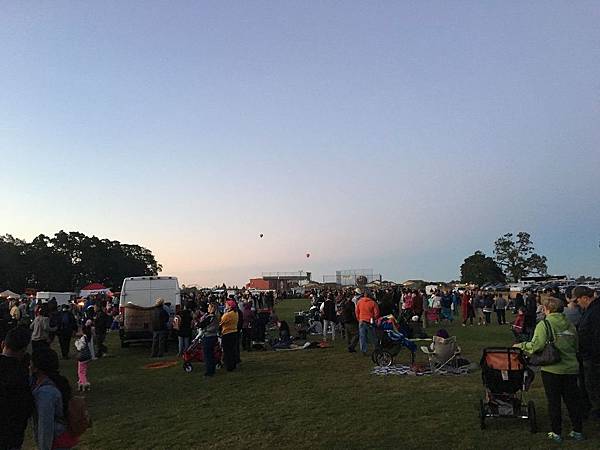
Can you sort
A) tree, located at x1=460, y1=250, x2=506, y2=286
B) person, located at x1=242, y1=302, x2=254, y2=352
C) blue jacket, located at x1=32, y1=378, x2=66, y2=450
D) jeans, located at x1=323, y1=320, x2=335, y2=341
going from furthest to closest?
1. tree, located at x1=460, y1=250, x2=506, y2=286
2. jeans, located at x1=323, y1=320, x2=335, y2=341
3. person, located at x1=242, y1=302, x2=254, y2=352
4. blue jacket, located at x1=32, y1=378, x2=66, y2=450

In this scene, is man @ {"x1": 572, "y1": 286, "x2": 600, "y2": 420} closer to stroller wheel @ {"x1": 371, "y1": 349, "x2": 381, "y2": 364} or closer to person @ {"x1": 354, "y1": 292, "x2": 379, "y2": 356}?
stroller wheel @ {"x1": 371, "y1": 349, "x2": 381, "y2": 364}

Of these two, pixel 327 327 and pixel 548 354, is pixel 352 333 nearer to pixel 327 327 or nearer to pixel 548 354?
pixel 327 327

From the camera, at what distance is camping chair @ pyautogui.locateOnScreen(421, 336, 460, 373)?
11.1 metres

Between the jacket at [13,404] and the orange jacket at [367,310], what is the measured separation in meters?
11.4

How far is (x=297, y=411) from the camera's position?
8.53m

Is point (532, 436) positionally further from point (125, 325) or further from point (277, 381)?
point (125, 325)

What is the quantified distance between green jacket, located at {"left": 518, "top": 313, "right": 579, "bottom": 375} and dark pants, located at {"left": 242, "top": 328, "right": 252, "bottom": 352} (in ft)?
40.4

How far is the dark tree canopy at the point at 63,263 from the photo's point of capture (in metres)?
82.8

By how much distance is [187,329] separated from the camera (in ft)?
52.7

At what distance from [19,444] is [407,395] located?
685 centimetres

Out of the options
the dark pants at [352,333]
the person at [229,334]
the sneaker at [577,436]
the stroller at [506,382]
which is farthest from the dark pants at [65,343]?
the sneaker at [577,436]

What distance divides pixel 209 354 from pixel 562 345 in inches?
319

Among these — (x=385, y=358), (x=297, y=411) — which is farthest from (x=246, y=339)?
(x=297, y=411)

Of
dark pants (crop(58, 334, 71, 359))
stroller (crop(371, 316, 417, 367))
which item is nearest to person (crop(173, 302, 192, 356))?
dark pants (crop(58, 334, 71, 359))
